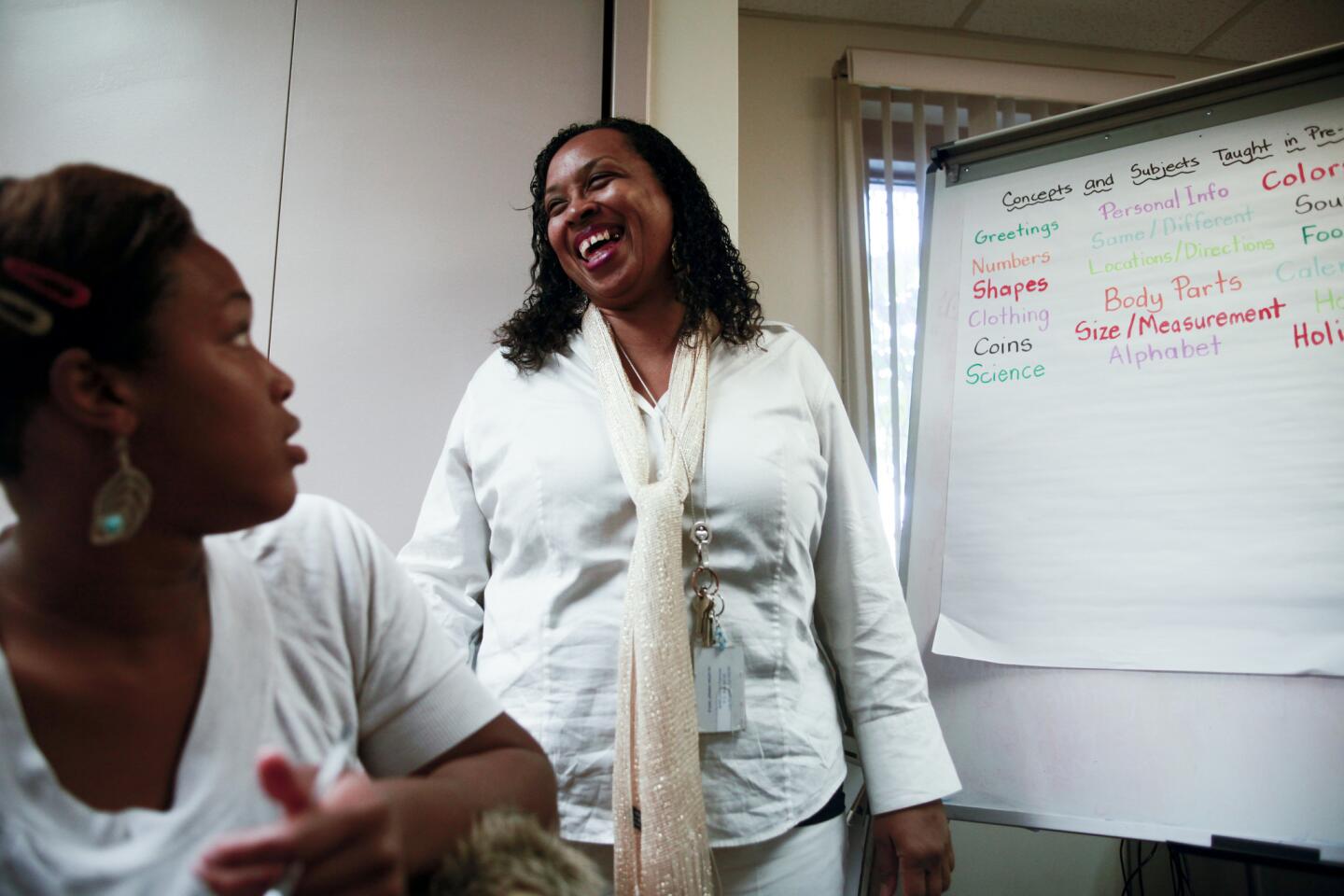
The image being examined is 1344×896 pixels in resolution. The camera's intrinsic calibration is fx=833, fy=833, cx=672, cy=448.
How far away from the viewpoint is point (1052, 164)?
5.31 feet

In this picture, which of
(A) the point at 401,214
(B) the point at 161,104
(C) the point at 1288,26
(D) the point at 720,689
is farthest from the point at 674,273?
(C) the point at 1288,26

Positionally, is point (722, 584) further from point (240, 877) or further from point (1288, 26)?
point (1288, 26)

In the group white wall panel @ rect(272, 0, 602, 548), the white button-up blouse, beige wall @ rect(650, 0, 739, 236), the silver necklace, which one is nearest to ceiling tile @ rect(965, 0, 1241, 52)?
beige wall @ rect(650, 0, 739, 236)

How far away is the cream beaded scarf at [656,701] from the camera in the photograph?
2.88 ft

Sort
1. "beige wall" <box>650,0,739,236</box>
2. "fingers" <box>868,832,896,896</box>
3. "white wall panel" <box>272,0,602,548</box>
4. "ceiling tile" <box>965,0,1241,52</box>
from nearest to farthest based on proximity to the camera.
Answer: "white wall panel" <box>272,0,602,548</box> → "fingers" <box>868,832,896,896</box> → "beige wall" <box>650,0,739,236</box> → "ceiling tile" <box>965,0,1241,52</box>

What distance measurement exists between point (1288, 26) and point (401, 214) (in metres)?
2.70

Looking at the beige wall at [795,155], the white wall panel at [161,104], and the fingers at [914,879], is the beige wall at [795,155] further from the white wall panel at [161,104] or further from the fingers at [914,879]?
the white wall panel at [161,104]

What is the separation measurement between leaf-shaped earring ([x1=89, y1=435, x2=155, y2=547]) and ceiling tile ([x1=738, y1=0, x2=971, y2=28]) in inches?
92.7

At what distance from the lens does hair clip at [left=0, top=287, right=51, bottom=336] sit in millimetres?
366

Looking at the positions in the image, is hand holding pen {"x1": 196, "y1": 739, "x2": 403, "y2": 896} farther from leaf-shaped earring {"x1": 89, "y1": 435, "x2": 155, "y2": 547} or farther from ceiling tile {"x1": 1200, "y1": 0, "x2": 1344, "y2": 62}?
ceiling tile {"x1": 1200, "y1": 0, "x2": 1344, "y2": 62}

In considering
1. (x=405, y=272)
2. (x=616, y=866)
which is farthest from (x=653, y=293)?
(x=616, y=866)

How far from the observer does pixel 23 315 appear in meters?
0.37

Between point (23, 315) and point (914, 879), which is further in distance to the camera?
point (914, 879)

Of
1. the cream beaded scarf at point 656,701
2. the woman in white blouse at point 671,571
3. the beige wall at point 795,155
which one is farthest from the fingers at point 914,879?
the beige wall at point 795,155
